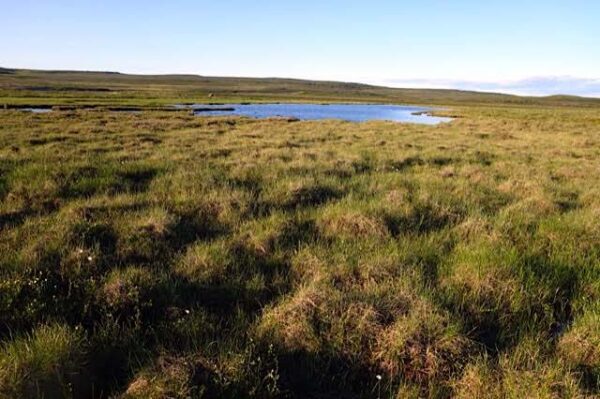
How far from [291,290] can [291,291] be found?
3.7 inches

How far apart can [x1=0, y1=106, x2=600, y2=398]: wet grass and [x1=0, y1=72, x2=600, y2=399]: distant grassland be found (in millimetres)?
22

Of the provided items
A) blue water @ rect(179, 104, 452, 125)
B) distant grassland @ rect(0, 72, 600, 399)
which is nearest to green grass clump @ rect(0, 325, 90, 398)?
distant grassland @ rect(0, 72, 600, 399)

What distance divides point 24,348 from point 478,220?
6679 millimetres

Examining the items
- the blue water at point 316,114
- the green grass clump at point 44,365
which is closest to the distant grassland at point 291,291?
the green grass clump at point 44,365

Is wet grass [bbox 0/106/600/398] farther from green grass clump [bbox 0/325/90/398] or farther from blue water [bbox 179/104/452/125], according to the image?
blue water [bbox 179/104/452/125]

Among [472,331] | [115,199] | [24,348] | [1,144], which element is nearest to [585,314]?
[472,331]

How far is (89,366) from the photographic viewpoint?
146 inches

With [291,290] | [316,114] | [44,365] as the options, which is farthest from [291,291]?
[316,114]

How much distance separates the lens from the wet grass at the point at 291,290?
369 cm

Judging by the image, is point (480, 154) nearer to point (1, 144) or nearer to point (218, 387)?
point (218, 387)

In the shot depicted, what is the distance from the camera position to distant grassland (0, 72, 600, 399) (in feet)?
12.1

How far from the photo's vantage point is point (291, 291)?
5.20 meters

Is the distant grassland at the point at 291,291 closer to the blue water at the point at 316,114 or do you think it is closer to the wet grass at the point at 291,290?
the wet grass at the point at 291,290

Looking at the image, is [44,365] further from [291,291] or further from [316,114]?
[316,114]
